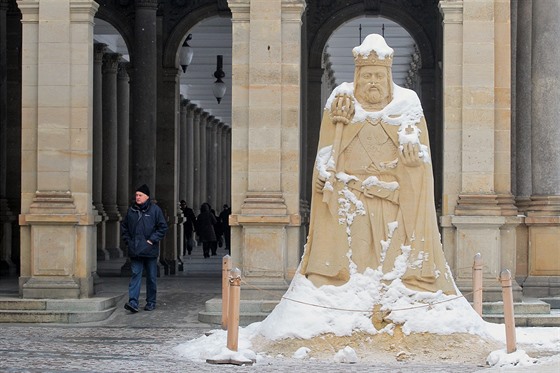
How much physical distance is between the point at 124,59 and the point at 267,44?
833 inches

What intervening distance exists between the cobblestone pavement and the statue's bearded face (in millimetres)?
3033

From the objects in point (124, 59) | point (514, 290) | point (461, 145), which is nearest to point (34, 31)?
point (461, 145)

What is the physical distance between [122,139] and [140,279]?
20622 mm

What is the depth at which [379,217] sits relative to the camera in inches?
598

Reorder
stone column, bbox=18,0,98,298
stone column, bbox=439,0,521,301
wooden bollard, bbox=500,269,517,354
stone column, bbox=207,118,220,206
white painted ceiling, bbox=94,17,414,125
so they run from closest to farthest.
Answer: wooden bollard, bbox=500,269,517,354 → stone column, bbox=439,0,521,301 → stone column, bbox=18,0,98,298 → white painted ceiling, bbox=94,17,414,125 → stone column, bbox=207,118,220,206

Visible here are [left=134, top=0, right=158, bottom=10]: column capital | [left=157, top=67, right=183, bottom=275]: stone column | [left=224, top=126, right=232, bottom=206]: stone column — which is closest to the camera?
[left=134, top=0, right=158, bottom=10]: column capital

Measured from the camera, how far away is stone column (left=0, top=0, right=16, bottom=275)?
26.9 m

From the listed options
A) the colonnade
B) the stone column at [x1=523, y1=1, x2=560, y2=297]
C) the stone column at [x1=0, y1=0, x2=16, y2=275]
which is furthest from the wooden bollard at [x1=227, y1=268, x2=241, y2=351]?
the colonnade

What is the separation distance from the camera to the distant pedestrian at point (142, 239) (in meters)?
19.9

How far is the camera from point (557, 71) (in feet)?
73.5

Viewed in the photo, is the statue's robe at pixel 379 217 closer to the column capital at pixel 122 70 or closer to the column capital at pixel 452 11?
the column capital at pixel 452 11

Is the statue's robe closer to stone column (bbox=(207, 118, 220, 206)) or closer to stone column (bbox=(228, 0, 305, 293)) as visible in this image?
stone column (bbox=(228, 0, 305, 293))

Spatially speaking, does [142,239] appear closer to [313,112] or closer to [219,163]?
[313,112]

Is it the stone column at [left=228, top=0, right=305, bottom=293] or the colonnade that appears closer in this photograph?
the stone column at [left=228, top=0, right=305, bottom=293]
